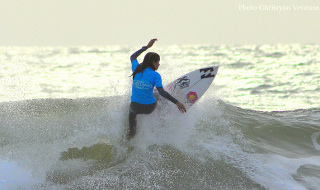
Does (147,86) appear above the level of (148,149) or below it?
above

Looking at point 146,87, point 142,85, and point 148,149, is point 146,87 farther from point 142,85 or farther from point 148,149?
point 148,149

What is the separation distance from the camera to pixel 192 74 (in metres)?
7.58

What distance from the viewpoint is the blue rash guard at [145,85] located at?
19.7ft

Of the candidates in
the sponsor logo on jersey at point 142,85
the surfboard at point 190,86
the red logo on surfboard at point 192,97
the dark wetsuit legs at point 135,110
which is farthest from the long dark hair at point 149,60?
the red logo on surfboard at point 192,97

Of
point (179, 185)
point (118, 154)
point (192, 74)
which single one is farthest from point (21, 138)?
point (192, 74)

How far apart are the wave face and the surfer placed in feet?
1.48

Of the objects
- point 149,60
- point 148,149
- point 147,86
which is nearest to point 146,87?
point 147,86

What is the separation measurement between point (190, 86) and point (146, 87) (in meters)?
1.65

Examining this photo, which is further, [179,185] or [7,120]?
[7,120]

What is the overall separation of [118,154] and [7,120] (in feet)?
9.05

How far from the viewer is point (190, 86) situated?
24.5 ft

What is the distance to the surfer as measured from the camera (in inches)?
236

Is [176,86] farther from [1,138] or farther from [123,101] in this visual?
[1,138]

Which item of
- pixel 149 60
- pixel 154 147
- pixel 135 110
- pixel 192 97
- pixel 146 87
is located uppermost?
pixel 149 60
